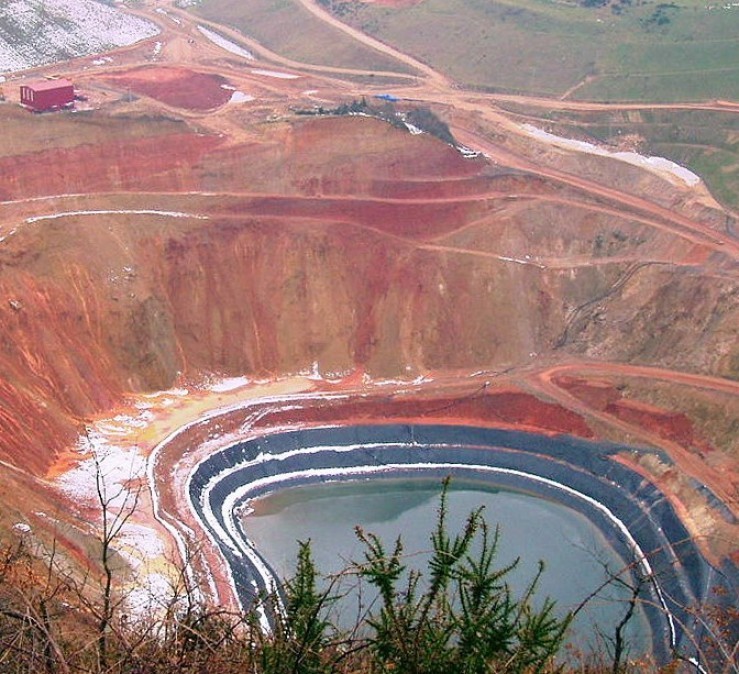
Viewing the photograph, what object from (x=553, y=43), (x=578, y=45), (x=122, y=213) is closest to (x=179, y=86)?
(x=122, y=213)

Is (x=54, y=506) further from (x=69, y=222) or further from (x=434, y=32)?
(x=434, y=32)

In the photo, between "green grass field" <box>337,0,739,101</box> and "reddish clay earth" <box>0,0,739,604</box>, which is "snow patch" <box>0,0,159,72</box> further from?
"reddish clay earth" <box>0,0,739,604</box>

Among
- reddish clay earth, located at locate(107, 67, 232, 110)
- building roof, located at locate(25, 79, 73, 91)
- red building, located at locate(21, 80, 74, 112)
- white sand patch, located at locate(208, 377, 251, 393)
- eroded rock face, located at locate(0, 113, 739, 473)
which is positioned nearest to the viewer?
eroded rock face, located at locate(0, 113, 739, 473)

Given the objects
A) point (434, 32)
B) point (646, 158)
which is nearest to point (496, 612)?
point (646, 158)

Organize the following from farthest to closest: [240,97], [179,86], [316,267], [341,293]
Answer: [240,97]
[179,86]
[316,267]
[341,293]

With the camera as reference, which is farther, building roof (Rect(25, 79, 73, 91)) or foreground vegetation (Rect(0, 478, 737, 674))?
building roof (Rect(25, 79, 73, 91))

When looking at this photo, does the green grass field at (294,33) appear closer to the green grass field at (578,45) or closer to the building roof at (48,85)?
the green grass field at (578,45)

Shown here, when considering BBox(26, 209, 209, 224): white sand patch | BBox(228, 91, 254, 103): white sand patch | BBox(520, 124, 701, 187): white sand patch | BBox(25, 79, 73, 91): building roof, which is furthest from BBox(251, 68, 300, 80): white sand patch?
BBox(26, 209, 209, 224): white sand patch

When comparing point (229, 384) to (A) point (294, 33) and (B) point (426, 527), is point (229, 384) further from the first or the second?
(A) point (294, 33)
